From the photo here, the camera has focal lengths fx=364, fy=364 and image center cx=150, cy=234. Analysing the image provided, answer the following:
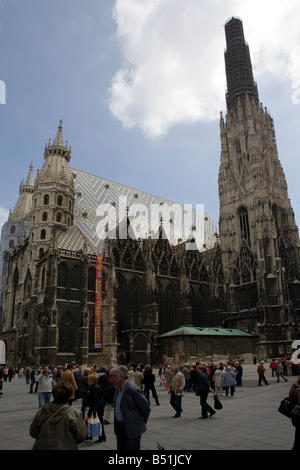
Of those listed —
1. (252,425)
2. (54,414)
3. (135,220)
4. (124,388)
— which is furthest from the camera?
(135,220)

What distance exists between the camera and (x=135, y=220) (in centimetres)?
6131

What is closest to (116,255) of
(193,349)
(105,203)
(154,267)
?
(154,267)

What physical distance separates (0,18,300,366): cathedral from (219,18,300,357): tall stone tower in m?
0.20

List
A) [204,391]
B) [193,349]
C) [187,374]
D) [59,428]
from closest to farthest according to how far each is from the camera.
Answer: [59,428] → [204,391] → [187,374] → [193,349]

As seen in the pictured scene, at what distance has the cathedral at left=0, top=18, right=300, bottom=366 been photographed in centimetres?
4294

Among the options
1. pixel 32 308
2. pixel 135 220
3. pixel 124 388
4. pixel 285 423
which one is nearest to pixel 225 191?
pixel 135 220

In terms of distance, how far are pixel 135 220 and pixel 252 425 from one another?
52.0 meters

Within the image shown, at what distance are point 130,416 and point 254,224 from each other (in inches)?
2252

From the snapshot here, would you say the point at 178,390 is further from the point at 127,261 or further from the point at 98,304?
the point at 127,261

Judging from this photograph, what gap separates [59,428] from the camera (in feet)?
14.6

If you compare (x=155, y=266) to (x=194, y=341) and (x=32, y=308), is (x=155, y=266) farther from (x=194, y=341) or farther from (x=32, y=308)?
(x=32, y=308)

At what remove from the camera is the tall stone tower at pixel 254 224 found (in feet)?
175

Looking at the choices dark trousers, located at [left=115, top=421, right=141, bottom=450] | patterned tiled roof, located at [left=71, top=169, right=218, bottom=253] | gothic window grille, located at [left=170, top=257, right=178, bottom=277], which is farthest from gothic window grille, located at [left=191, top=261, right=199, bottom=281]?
dark trousers, located at [left=115, top=421, right=141, bottom=450]

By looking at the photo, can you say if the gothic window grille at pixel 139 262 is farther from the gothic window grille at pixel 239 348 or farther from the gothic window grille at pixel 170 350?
the gothic window grille at pixel 239 348
